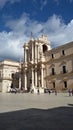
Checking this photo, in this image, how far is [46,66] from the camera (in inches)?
→ 2068

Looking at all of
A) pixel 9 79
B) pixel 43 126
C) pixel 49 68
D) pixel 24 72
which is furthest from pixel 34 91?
pixel 43 126

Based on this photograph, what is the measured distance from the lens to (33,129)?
6.10 metres

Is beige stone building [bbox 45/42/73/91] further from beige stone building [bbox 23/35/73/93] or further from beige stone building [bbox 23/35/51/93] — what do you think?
beige stone building [bbox 23/35/51/93]

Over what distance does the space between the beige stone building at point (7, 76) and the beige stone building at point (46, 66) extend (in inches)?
475

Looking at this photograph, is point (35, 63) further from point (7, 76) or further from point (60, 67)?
point (7, 76)

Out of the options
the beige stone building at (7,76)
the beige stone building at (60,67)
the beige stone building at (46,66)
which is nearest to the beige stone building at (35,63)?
the beige stone building at (46,66)

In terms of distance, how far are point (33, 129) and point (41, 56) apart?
47.0m

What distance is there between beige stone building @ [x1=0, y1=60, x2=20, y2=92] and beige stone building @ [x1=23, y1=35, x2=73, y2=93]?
1206 centimetres

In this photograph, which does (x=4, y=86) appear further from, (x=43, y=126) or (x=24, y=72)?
(x=43, y=126)

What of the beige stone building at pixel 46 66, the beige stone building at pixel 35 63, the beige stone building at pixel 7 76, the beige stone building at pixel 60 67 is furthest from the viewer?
the beige stone building at pixel 7 76

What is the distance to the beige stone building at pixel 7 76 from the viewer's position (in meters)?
69.2

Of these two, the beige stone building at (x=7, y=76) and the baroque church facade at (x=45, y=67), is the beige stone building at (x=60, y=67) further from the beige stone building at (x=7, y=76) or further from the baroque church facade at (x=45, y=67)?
the beige stone building at (x=7, y=76)

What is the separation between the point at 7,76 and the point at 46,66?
22.1 meters

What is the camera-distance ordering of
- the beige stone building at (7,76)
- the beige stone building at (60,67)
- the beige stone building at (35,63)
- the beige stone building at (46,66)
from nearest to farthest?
the beige stone building at (60,67) → the beige stone building at (46,66) → the beige stone building at (35,63) → the beige stone building at (7,76)
